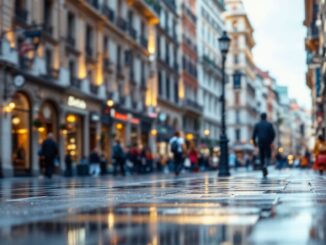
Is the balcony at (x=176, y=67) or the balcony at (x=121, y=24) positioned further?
the balcony at (x=176, y=67)

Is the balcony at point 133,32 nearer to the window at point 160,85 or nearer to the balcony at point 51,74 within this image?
the window at point 160,85

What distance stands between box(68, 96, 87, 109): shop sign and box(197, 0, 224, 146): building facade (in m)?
33.1

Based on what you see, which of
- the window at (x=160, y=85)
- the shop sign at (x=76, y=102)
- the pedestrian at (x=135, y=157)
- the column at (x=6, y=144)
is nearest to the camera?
the column at (x=6, y=144)

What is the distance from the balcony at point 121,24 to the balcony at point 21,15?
46.8 feet

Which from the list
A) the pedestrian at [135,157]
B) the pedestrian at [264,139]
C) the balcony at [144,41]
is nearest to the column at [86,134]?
the pedestrian at [135,157]

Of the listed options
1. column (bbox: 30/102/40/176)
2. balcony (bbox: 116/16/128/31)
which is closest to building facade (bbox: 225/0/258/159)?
balcony (bbox: 116/16/128/31)

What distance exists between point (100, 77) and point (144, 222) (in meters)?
37.4

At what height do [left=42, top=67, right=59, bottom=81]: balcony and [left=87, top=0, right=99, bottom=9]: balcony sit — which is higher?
[left=87, top=0, right=99, bottom=9]: balcony

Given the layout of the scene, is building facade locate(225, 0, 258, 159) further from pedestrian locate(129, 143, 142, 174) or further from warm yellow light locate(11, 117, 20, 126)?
warm yellow light locate(11, 117, 20, 126)

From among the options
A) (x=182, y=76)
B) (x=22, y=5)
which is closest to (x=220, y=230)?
(x=22, y=5)

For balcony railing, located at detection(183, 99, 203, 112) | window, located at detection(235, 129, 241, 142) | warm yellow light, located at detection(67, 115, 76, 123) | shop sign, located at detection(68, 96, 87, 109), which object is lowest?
warm yellow light, located at detection(67, 115, 76, 123)

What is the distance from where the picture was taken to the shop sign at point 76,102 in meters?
36.9

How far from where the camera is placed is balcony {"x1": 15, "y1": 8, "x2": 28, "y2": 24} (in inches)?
1235

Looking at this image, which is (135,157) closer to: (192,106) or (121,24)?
(121,24)
